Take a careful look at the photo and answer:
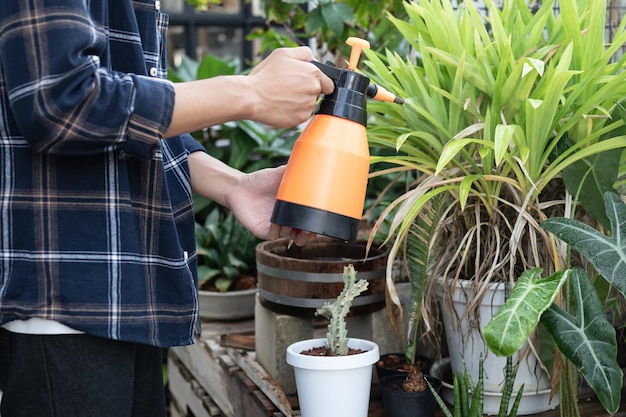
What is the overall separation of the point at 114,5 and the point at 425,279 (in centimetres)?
83

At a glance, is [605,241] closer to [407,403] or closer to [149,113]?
[407,403]

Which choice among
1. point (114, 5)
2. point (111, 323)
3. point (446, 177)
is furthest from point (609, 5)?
point (111, 323)

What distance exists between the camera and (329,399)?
1503 millimetres

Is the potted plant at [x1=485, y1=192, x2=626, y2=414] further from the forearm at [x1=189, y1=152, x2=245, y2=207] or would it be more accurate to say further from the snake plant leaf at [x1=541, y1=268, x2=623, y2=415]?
the forearm at [x1=189, y1=152, x2=245, y2=207]

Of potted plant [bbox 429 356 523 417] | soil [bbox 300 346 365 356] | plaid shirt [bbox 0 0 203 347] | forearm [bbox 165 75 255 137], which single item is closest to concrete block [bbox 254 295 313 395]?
soil [bbox 300 346 365 356]

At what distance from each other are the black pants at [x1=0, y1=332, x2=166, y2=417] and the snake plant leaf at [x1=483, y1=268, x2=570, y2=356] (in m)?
0.55

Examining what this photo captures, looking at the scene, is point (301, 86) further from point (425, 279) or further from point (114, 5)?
point (425, 279)

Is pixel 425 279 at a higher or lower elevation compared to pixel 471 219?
lower

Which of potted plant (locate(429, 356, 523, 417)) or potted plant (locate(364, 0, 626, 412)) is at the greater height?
potted plant (locate(364, 0, 626, 412))

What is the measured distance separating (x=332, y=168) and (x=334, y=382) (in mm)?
553

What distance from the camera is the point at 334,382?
150cm

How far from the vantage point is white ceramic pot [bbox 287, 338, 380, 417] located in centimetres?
150

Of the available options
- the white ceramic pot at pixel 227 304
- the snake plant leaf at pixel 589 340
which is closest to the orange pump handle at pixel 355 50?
the snake plant leaf at pixel 589 340

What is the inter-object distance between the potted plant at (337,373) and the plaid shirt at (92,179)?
40 cm
